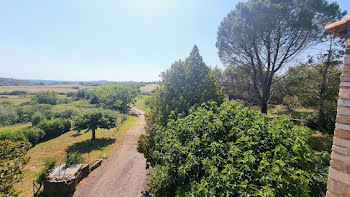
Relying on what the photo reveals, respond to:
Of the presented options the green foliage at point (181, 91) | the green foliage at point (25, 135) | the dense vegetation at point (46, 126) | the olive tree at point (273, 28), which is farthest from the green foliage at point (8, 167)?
the green foliage at point (25, 135)

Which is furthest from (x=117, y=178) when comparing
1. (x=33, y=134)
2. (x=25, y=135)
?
(x=33, y=134)

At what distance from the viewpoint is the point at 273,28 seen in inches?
509

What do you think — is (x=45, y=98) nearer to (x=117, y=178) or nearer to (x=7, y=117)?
(x=7, y=117)

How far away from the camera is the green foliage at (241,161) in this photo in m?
2.94

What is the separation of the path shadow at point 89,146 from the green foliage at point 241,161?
15212mm

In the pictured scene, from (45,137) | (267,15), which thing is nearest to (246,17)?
(267,15)

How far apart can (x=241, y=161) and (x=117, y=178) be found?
402 inches

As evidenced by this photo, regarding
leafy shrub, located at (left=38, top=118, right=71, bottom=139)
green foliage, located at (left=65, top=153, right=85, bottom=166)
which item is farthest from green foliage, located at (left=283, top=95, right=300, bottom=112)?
leafy shrub, located at (left=38, top=118, right=71, bottom=139)

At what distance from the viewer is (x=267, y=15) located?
12.5 m

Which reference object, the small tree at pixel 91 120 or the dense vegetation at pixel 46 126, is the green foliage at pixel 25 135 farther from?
the small tree at pixel 91 120

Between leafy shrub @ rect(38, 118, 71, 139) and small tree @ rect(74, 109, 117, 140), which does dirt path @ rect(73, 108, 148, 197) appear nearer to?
small tree @ rect(74, 109, 117, 140)

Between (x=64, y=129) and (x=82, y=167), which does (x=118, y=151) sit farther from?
(x=64, y=129)

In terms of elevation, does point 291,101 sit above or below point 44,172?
above

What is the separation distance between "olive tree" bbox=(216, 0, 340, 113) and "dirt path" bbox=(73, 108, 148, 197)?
1351 cm
